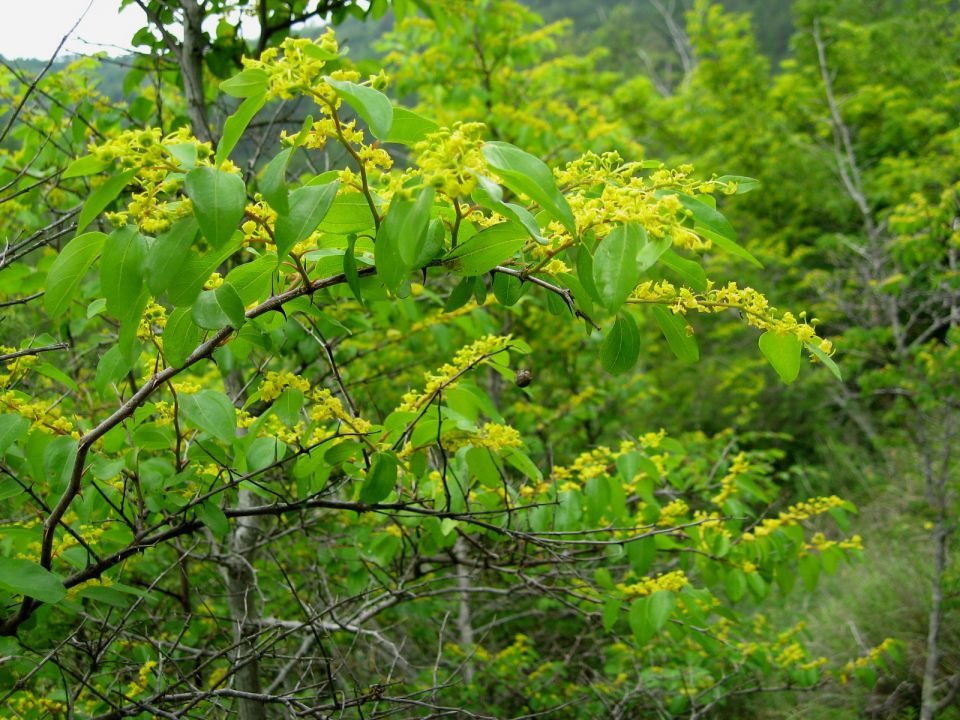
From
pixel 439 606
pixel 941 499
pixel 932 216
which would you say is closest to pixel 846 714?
pixel 941 499

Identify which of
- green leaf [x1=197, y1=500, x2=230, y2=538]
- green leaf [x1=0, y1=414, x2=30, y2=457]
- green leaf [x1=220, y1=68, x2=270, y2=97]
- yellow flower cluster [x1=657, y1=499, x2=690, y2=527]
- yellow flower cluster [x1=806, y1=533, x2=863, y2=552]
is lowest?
yellow flower cluster [x1=806, y1=533, x2=863, y2=552]

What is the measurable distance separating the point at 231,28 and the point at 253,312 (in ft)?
7.02

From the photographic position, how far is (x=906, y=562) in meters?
5.81

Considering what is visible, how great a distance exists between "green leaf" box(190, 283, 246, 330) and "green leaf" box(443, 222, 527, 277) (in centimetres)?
32

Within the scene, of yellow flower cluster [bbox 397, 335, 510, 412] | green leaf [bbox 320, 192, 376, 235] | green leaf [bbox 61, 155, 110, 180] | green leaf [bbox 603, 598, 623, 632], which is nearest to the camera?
green leaf [bbox 61, 155, 110, 180]

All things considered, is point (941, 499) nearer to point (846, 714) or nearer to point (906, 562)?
point (846, 714)

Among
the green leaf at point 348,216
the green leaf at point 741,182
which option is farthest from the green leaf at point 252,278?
the green leaf at point 741,182

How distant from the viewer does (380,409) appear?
377cm

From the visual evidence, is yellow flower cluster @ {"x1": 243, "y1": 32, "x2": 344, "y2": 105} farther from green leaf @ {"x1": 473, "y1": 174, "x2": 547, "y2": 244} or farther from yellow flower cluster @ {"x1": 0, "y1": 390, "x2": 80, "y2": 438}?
yellow flower cluster @ {"x1": 0, "y1": 390, "x2": 80, "y2": 438}

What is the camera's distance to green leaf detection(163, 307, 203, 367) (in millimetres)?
1162

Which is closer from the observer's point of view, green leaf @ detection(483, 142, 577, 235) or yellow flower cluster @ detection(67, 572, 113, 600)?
green leaf @ detection(483, 142, 577, 235)

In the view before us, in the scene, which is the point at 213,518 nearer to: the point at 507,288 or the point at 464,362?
the point at 464,362

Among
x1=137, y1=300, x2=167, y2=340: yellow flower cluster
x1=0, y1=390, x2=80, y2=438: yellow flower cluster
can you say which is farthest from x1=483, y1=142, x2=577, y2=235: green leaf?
x1=0, y1=390, x2=80, y2=438: yellow flower cluster

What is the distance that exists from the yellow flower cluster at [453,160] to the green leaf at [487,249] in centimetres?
12
